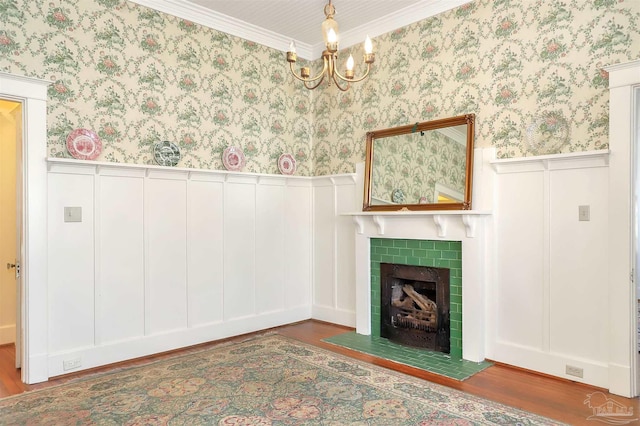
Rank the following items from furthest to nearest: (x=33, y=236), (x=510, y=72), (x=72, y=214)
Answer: (x=510, y=72) → (x=72, y=214) → (x=33, y=236)

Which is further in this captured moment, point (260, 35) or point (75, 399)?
point (260, 35)

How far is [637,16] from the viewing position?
10.2 feet

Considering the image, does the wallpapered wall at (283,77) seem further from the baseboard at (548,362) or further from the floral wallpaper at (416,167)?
the baseboard at (548,362)

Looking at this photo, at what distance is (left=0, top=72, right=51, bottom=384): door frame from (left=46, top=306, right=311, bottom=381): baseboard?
0.14m

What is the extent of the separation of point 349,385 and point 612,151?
8.72 ft

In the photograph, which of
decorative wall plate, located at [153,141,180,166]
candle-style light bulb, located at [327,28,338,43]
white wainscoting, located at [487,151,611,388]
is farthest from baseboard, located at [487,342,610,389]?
decorative wall plate, located at [153,141,180,166]

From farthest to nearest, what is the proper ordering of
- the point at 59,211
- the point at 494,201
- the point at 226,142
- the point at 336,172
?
1. the point at 336,172
2. the point at 226,142
3. the point at 494,201
4. the point at 59,211

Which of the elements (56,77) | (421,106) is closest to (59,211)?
(56,77)

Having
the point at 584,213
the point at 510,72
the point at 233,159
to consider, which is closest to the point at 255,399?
the point at 233,159

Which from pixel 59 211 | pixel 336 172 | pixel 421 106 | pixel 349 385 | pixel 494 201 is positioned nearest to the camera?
pixel 349 385

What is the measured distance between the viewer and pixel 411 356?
156 inches

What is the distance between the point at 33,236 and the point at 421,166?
3.56m

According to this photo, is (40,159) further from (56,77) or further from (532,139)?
(532,139)

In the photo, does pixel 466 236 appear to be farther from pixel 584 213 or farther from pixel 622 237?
pixel 622 237
